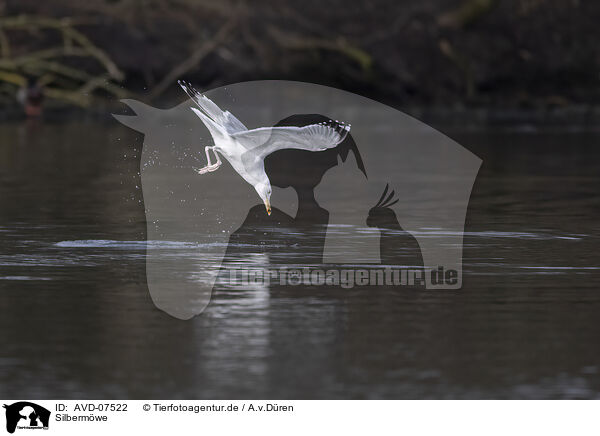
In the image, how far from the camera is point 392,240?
16672mm

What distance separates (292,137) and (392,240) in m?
2.78

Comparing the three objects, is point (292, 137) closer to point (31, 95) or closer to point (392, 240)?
point (392, 240)

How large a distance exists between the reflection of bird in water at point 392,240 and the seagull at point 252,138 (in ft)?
4.42

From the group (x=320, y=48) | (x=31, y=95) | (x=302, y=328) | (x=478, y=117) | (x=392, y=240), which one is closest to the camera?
(x=302, y=328)

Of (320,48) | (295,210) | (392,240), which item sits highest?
(320,48)

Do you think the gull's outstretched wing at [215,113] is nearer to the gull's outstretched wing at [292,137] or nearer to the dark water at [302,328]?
the gull's outstretched wing at [292,137]

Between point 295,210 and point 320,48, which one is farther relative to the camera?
point 320,48

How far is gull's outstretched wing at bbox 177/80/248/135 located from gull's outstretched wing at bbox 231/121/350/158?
13cm

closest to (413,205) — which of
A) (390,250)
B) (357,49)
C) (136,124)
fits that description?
(390,250)
